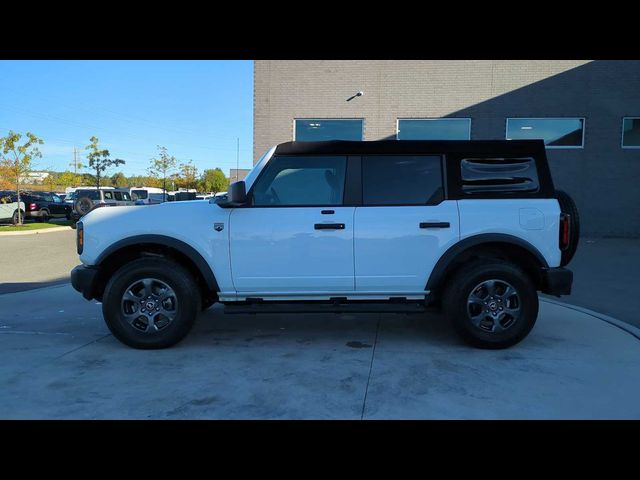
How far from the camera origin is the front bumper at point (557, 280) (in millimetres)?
4383

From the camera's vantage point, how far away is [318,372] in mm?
3891

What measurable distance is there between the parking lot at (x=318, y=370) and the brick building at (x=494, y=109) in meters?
10.2

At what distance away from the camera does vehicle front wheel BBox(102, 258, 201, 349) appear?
4.35m

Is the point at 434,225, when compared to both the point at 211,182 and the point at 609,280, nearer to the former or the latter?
the point at 609,280

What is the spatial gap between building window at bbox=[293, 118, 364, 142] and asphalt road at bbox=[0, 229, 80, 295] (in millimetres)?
7871

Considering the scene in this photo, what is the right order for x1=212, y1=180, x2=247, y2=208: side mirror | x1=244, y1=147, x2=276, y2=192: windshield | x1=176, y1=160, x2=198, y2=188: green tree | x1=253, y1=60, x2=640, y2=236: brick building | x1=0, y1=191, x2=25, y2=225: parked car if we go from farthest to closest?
1. x1=176, y1=160, x2=198, y2=188: green tree
2. x1=0, y1=191, x2=25, y2=225: parked car
3. x1=253, y1=60, x2=640, y2=236: brick building
4. x1=244, y1=147, x2=276, y2=192: windshield
5. x1=212, y1=180, x2=247, y2=208: side mirror

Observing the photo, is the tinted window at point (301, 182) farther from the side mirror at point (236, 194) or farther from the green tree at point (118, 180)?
the green tree at point (118, 180)

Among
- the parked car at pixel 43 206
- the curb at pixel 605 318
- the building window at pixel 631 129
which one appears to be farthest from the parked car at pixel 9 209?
the building window at pixel 631 129

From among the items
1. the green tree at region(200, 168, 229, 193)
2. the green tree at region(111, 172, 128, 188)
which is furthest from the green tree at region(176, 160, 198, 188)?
the green tree at region(111, 172, 128, 188)

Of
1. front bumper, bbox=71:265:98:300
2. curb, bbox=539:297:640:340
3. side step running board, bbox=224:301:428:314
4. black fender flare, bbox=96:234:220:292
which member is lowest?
curb, bbox=539:297:640:340

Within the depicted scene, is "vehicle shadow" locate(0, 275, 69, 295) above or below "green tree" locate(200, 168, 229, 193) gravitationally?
below

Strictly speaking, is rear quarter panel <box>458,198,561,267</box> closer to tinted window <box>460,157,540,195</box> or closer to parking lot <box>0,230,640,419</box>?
tinted window <box>460,157,540,195</box>

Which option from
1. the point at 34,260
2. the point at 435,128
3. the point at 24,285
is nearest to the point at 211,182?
the point at 435,128
